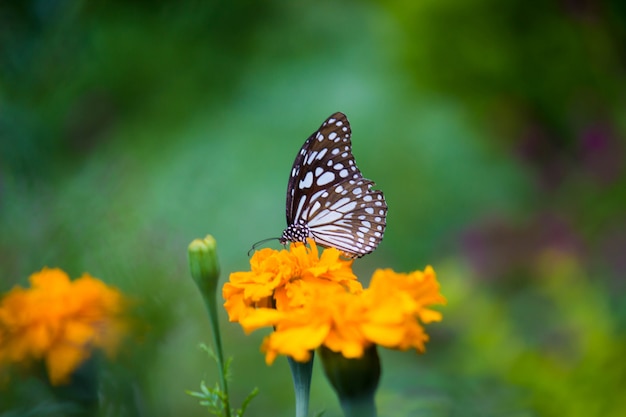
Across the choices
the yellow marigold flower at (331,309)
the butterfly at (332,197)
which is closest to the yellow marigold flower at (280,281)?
the yellow marigold flower at (331,309)

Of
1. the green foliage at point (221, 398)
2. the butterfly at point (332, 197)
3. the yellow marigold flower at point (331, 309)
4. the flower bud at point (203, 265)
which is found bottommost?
the green foliage at point (221, 398)

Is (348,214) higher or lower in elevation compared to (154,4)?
lower

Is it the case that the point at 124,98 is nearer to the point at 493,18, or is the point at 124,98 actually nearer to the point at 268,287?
the point at 493,18

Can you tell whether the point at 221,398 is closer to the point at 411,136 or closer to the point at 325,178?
the point at 325,178

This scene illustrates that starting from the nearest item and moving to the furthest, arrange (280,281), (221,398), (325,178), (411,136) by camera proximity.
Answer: (221,398) → (280,281) → (325,178) → (411,136)

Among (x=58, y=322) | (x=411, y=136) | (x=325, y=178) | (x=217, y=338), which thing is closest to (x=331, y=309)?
(x=217, y=338)

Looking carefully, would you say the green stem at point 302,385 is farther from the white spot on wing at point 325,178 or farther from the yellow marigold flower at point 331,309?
the white spot on wing at point 325,178

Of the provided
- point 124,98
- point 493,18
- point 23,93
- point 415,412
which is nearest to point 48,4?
point 23,93
